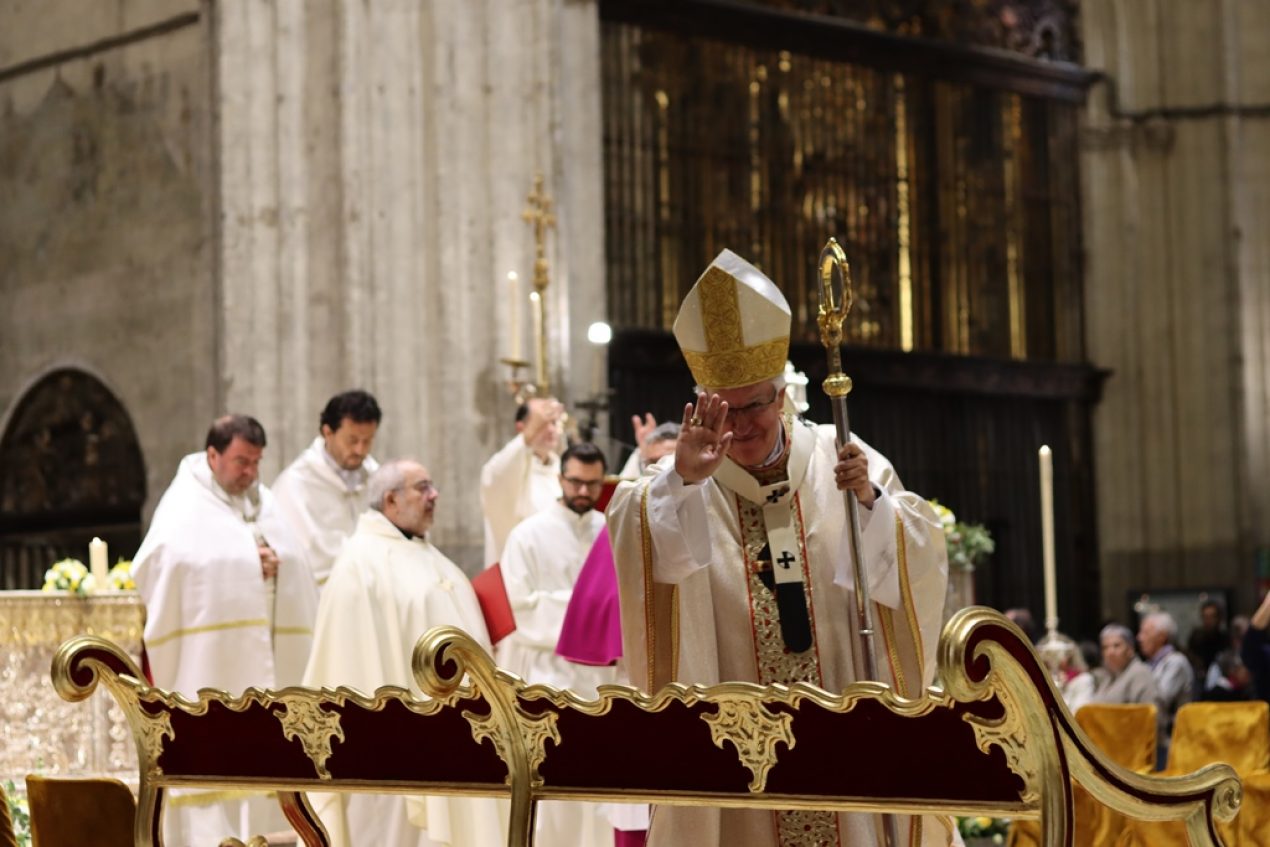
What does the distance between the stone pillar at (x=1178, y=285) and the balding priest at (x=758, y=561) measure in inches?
550

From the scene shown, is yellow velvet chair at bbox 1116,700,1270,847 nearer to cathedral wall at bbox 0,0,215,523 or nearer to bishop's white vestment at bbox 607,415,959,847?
bishop's white vestment at bbox 607,415,959,847

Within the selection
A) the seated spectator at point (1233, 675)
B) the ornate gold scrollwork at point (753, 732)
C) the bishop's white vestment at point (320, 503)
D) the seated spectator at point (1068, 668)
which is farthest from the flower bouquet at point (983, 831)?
the ornate gold scrollwork at point (753, 732)

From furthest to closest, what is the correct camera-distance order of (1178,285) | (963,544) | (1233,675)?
(1178,285)
(1233,675)
(963,544)

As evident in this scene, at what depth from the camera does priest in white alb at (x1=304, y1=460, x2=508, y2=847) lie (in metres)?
6.75

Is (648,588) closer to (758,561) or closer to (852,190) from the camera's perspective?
(758,561)

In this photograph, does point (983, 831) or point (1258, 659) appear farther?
point (1258, 659)

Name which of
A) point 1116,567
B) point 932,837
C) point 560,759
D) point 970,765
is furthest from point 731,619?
point 1116,567

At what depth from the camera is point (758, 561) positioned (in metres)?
4.23

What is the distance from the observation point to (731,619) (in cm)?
422

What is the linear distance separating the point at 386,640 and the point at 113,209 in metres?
7.83

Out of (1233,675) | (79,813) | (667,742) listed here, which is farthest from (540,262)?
(667,742)

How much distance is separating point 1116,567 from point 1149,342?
2.03 m

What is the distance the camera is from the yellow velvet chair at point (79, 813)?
3568 millimetres

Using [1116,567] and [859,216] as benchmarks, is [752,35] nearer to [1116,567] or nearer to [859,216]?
[859,216]
